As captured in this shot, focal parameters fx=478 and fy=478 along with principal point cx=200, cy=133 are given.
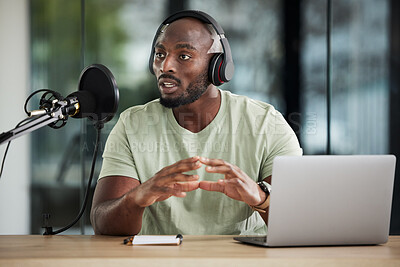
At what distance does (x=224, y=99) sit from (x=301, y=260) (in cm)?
104

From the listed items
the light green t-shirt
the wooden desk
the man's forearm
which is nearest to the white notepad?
the wooden desk

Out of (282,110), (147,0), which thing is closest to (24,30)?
(147,0)

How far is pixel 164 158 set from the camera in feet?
5.98

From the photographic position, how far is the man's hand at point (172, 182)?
1231mm

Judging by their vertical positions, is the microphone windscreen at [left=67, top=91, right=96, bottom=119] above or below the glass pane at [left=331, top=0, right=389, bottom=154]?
below

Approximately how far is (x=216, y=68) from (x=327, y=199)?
2.96 ft

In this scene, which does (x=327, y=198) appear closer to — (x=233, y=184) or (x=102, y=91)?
(x=233, y=184)

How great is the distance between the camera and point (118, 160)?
1757mm

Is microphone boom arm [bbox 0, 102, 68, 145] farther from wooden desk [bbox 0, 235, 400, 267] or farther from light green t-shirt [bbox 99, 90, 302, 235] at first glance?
light green t-shirt [bbox 99, 90, 302, 235]

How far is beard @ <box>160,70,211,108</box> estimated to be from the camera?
6.21 ft

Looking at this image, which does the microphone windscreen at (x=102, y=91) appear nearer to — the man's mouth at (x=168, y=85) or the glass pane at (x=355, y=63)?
the man's mouth at (x=168, y=85)

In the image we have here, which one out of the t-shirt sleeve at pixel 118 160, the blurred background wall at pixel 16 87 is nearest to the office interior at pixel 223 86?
the blurred background wall at pixel 16 87

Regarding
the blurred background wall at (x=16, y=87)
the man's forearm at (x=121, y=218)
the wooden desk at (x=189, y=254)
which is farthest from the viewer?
the blurred background wall at (x=16, y=87)

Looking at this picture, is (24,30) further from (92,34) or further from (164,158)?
(164,158)
